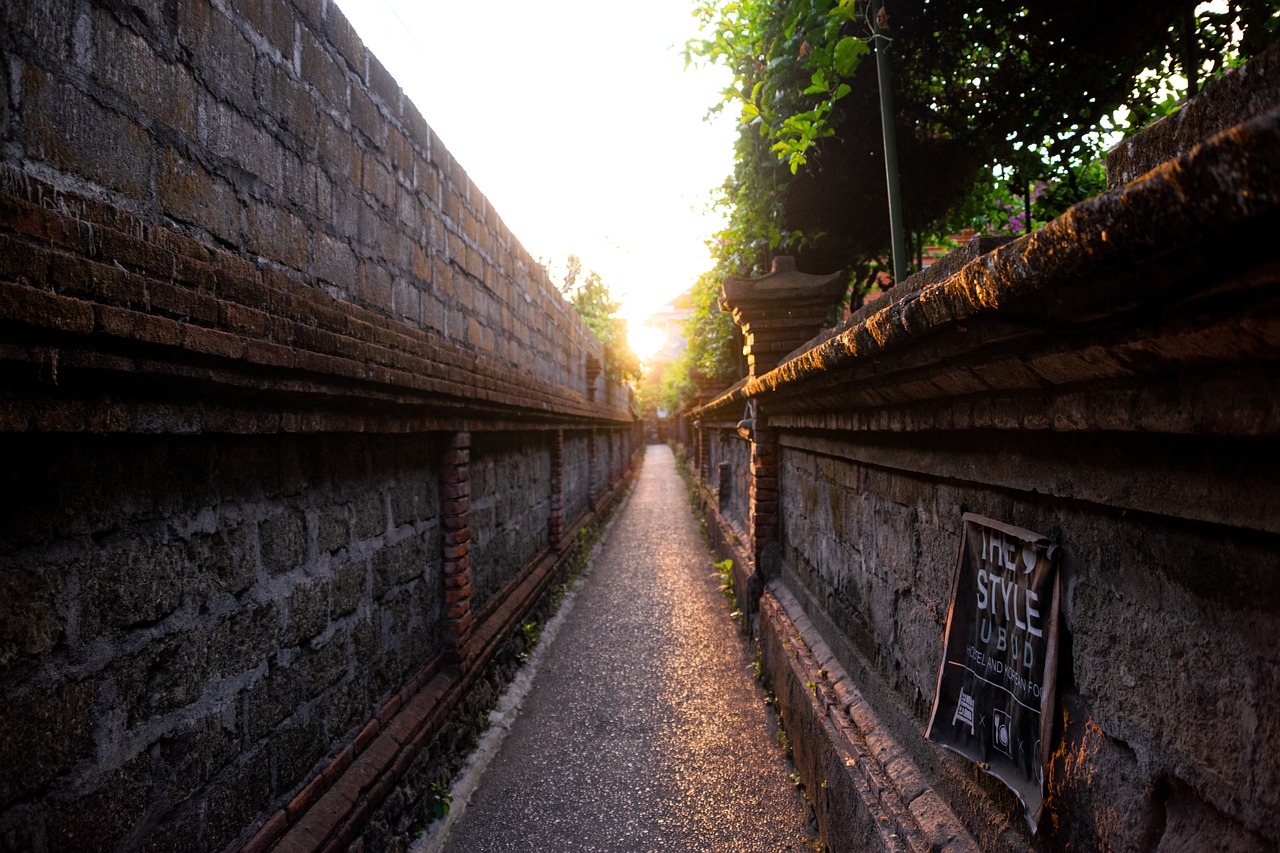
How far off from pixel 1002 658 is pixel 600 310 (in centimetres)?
1700

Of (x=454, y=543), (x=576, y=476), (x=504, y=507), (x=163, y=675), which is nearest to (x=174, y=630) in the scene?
(x=163, y=675)

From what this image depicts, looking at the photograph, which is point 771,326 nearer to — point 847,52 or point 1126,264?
point 847,52

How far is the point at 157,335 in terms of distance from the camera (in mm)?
1495

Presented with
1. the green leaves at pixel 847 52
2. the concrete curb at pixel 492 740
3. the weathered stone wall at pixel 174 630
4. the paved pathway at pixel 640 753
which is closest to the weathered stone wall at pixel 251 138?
the weathered stone wall at pixel 174 630

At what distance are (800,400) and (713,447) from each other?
910 cm

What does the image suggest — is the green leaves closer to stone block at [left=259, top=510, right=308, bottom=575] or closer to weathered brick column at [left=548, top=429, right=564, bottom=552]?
stone block at [left=259, top=510, right=308, bottom=575]

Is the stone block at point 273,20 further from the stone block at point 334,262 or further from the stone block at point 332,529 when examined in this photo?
the stone block at point 332,529

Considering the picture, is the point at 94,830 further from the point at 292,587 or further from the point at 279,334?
the point at 279,334

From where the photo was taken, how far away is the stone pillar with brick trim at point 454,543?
396 cm

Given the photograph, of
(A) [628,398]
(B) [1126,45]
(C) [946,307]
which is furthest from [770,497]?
(A) [628,398]

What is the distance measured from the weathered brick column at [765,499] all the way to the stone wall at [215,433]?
2.86m

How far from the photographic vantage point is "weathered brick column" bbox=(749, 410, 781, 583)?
18.4ft

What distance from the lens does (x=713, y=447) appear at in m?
12.9

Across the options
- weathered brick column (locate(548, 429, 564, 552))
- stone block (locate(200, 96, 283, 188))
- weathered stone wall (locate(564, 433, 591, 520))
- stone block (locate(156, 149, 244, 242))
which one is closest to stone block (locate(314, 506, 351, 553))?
stone block (locate(156, 149, 244, 242))
